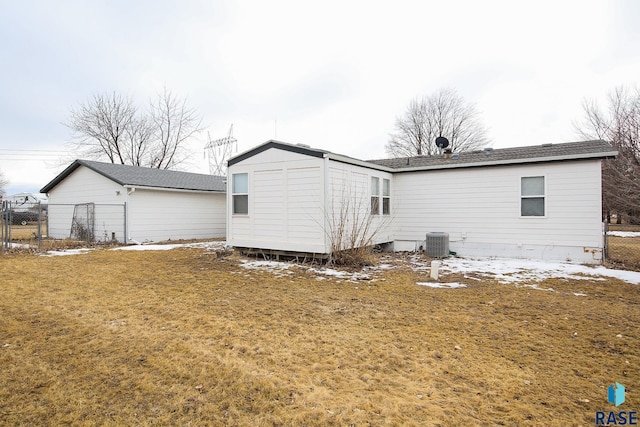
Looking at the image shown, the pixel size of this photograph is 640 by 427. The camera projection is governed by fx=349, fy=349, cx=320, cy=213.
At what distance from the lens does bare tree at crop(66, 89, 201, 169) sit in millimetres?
26578

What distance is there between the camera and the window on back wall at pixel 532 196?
9.49 m

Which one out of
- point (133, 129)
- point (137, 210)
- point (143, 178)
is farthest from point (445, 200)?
point (133, 129)

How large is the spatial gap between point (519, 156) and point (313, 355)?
9.06 m

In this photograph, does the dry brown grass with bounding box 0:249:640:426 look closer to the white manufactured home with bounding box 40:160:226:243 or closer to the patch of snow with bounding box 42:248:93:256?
the patch of snow with bounding box 42:248:93:256

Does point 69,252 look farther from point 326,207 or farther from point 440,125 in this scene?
point 440,125

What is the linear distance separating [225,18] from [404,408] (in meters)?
11.7

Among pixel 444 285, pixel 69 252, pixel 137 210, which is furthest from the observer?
pixel 137 210

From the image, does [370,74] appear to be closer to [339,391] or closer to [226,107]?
[226,107]

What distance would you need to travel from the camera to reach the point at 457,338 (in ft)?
12.8

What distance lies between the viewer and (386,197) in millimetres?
11328

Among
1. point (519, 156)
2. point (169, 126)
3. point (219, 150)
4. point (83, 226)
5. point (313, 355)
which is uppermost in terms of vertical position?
point (169, 126)

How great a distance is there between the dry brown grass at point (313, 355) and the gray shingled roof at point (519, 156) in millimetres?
3917

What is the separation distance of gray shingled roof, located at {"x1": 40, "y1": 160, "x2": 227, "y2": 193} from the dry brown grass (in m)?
8.41

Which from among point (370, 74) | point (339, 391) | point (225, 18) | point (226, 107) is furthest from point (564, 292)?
point (226, 107)
